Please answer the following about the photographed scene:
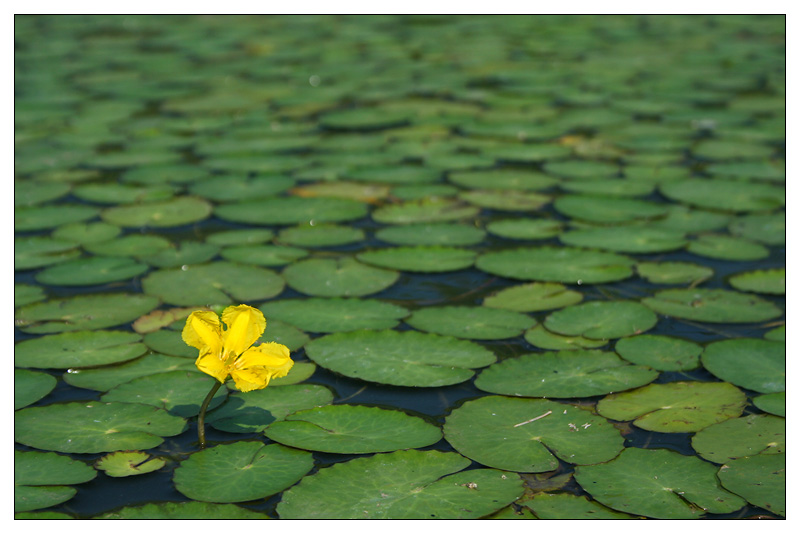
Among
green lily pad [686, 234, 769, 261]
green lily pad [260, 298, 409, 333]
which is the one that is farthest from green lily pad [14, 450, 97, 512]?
green lily pad [686, 234, 769, 261]

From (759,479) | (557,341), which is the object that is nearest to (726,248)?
(557,341)

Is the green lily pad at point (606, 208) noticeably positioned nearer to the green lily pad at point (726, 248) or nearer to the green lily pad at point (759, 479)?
the green lily pad at point (726, 248)

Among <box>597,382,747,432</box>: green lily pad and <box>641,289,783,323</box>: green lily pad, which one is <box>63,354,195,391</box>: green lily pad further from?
<box>641,289,783,323</box>: green lily pad

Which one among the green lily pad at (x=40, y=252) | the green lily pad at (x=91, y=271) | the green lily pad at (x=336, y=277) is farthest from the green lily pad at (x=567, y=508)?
the green lily pad at (x=40, y=252)

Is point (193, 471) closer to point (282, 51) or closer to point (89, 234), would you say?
point (89, 234)

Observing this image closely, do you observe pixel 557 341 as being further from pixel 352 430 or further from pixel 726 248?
pixel 726 248
